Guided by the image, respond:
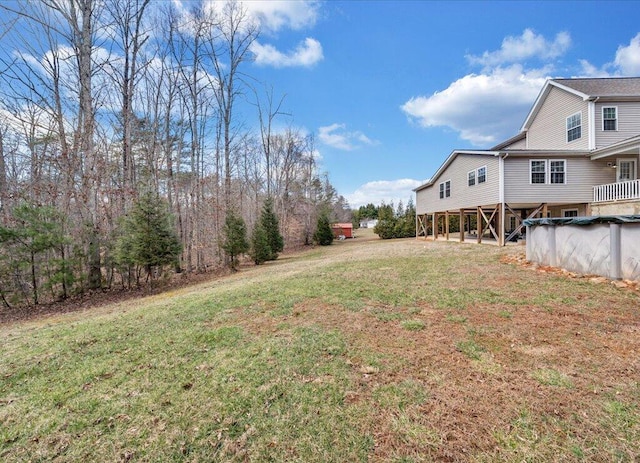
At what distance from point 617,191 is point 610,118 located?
388cm

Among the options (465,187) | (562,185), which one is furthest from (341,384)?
(465,187)

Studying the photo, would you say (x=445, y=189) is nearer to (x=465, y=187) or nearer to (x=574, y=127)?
(x=465, y=187)

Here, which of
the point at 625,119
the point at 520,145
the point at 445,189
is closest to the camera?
the point at 625,119

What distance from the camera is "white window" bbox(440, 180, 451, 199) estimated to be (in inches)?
654

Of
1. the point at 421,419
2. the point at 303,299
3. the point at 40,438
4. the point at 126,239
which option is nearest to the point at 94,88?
the point at 126,239

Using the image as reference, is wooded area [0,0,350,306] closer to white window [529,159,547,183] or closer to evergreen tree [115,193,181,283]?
evergreen tree [115,193,181,283]

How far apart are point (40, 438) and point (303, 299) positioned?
3.72 m

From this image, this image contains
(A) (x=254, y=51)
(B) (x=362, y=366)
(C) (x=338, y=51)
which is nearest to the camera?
(B) (x=362, y=366)

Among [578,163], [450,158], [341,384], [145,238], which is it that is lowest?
[341,384]

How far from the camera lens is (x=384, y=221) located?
3212 centimetres

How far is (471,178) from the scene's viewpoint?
46.5 feet

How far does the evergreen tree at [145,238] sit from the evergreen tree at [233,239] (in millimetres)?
3608

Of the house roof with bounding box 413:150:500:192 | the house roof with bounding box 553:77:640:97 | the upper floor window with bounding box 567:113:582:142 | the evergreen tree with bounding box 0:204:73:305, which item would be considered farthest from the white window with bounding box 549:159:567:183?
the evergreen tree with bounding box 0:204:73:305

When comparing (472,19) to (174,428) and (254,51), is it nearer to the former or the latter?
(254,51)
